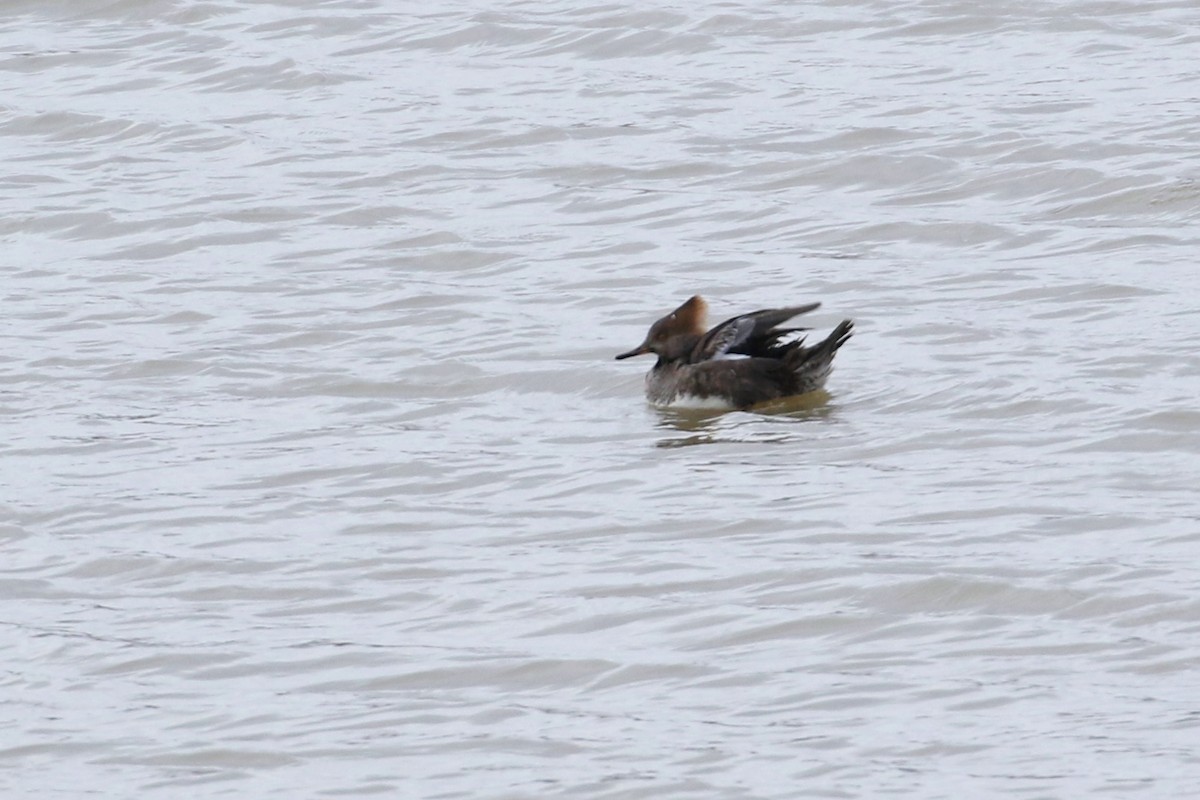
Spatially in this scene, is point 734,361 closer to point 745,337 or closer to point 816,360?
point 745,337

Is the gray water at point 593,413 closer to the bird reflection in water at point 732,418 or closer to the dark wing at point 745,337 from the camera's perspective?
the bird reflection in water at point 732,418

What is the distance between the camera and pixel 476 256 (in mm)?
12797

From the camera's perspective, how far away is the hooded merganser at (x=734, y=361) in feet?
33.6

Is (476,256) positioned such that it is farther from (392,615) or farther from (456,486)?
(392,615)

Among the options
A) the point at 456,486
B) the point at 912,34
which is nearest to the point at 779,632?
the point at 456,486

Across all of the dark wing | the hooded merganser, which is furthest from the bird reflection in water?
the dark wing

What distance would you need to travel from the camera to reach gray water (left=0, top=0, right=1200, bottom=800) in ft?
21.0

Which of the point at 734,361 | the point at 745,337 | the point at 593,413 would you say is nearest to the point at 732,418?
the point at 734,361

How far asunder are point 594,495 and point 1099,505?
176 centimetres

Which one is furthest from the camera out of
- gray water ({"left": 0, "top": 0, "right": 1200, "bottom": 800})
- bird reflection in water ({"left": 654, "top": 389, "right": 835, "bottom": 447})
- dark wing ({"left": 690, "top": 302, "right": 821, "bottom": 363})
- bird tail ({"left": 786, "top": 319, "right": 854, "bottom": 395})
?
dark wing ({"left": 690, "top": 302, "right": 821, "bottom": 363})

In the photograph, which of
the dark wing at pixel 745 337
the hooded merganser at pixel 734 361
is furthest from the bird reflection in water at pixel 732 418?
the dark wing at pixel 745 337

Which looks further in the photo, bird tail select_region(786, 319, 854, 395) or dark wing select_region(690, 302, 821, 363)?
dark wing select_region(690, 302, 821, 363)

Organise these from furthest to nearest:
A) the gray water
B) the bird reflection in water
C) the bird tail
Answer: the bird tail → the bird reflection in water → the gray water

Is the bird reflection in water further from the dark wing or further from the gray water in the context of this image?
the dark wing
